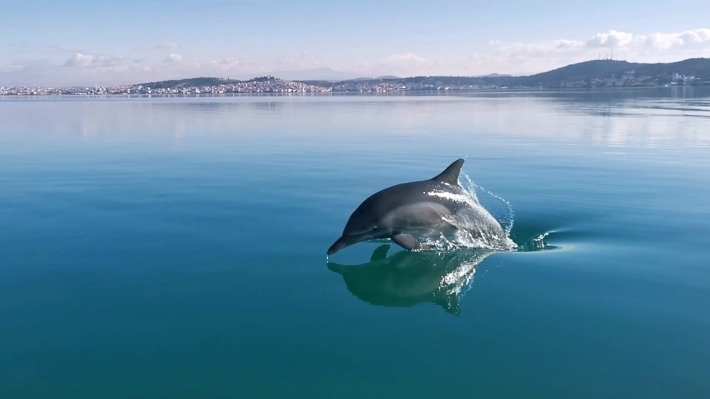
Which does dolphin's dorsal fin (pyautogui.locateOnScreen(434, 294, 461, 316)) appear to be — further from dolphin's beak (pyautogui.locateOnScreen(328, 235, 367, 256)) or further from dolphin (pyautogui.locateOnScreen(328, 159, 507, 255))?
dolphin's beak (pyautogui.locateOnScreen(328, 235, 367, 256))

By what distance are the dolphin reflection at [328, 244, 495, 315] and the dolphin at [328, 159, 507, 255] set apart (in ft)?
1.32

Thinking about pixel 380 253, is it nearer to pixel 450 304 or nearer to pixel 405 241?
pixel 405 241

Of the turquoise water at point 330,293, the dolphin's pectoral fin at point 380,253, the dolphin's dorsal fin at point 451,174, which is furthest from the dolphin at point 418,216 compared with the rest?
the turquoise water at point 330,293

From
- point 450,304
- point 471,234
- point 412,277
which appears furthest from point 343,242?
point 471,234

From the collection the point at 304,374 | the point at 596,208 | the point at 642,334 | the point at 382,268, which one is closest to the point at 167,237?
the point at 382,268

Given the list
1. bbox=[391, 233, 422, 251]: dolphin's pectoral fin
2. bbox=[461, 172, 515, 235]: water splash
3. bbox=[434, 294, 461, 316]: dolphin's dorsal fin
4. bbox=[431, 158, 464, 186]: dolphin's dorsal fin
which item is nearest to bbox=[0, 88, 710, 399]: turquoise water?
bbox=[434, 294, 461, 316]: dolphin's dorsal fin

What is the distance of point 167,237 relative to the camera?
12836 millimetres

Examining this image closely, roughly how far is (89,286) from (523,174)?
1602 cm

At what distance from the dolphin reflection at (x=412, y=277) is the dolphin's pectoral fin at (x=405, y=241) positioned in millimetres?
388

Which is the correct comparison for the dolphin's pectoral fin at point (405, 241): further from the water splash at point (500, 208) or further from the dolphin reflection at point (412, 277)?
the water splash at point (500, 208)

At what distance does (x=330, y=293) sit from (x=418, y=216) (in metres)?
2.79

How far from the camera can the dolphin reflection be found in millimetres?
9406

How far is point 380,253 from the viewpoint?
38.9 ft

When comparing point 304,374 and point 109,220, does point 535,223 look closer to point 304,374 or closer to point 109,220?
point 304,374
